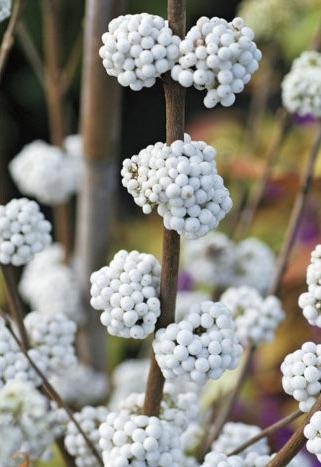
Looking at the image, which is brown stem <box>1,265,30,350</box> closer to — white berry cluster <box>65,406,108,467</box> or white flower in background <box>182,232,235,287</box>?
white berry cluster <box>65,406,108,467</box>

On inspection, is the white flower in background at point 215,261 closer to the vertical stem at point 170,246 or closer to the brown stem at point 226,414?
the brown stem at point 226,414

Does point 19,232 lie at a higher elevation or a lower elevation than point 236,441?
higher

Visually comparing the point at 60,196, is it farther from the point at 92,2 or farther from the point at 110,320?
the point at 110,320

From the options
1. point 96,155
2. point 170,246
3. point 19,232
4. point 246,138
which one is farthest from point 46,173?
point 246,138

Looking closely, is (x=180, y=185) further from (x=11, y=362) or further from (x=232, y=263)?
(x=232, y=263)

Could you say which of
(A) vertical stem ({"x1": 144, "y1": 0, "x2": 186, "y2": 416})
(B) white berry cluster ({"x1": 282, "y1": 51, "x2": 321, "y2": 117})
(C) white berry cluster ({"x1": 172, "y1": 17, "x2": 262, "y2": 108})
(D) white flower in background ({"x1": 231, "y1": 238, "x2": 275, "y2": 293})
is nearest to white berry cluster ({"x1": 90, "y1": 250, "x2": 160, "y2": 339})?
(A) vertical stem ({"x1": 144, "y1": 0, "x2": 186, "y2": 416})

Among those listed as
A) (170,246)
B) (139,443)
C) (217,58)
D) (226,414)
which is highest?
(217,58)
